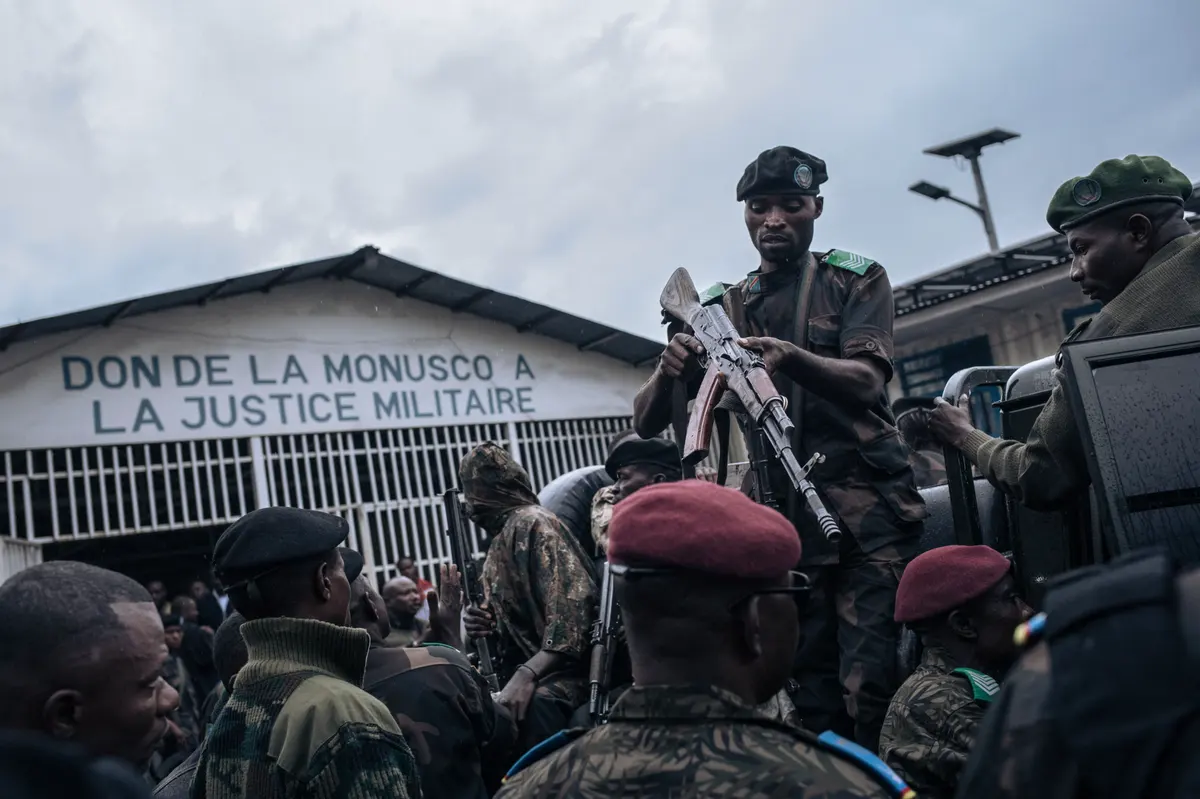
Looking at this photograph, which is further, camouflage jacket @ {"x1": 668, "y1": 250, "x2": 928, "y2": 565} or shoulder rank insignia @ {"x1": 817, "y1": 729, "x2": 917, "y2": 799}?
camouflage jacket @ {"x1": 668, "y1": 250, "x2": 928, "y2": 565}

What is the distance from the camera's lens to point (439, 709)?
10.4 ft

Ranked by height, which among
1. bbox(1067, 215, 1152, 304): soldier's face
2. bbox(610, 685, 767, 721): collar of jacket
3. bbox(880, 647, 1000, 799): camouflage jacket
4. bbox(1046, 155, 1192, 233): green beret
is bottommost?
bbox(880, 647, 1000, 799): camouflage jacket

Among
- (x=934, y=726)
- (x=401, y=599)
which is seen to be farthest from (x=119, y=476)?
(x=934, y=726)

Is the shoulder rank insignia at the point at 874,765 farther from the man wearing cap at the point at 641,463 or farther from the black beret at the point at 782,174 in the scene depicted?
the man wearing cap at the point at 641,463

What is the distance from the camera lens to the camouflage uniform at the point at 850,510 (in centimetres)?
316

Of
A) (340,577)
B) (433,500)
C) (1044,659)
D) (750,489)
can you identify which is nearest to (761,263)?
(750,489)

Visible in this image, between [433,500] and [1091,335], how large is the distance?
10.1 m

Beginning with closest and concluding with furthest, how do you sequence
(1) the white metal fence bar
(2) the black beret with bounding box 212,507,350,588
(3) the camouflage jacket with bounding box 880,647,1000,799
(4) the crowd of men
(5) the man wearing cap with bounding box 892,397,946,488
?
(4) the crowd of men
(2) the black beret with bounding box 212,507,350,588
(3) the camouflage jacket with bounding box 880,647,1000,799
(5) the man wearing cap with bounding box 892,397,946,488
(1) the white metal fence bar

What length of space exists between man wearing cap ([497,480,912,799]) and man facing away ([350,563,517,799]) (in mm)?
1395

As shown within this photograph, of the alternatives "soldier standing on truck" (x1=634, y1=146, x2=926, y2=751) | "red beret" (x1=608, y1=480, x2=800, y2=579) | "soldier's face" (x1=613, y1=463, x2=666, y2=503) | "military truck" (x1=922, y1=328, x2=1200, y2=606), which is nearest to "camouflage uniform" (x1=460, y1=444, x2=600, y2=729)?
"soldier's face" (x1=613, y1=463, x2=666, y2=503)

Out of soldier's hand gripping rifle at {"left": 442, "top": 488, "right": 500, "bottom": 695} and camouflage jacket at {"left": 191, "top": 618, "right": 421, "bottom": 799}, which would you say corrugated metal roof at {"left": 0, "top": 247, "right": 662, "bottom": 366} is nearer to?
soldier's hand gripping rifle at {"left": 442, "top": 488, "right": 500, "bottom": 695}

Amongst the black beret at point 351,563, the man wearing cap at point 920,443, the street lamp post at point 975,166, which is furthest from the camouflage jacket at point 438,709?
the street lamp post at point 975,166

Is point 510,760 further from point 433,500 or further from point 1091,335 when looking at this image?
point 433,500

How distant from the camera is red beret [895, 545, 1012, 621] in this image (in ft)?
9.87
